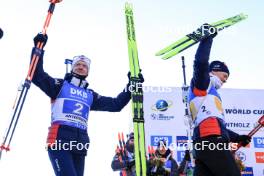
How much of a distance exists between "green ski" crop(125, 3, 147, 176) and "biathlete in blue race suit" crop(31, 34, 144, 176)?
0.51 m

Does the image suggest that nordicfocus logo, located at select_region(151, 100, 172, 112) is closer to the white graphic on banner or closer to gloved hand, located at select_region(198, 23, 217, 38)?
the white graphic on banner

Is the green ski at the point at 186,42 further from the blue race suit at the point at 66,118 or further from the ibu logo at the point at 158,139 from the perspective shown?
the ibu logo at the point at 158,139

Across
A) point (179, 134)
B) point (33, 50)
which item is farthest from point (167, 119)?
point (33, 50)

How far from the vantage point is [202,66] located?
3695mm

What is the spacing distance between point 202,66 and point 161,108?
10.2 meters

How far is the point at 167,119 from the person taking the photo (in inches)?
545

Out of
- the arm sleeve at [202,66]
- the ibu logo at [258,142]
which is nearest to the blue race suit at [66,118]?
the arm sleeve at [202,66]

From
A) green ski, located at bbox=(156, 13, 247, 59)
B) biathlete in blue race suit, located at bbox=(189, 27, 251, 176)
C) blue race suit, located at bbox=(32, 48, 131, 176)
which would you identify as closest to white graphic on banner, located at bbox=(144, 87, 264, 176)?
blue race suit, located at bbox=(32, 48, 131, 176)

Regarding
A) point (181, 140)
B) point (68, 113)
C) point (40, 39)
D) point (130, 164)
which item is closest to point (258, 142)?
point (181, 140)

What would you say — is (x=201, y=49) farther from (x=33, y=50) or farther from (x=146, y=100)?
(x=146, y=100)

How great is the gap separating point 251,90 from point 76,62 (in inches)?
423

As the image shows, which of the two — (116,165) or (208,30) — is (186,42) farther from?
(116,165)

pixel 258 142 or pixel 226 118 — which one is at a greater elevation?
pixel 226 118

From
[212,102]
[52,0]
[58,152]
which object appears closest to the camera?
[212,102]
